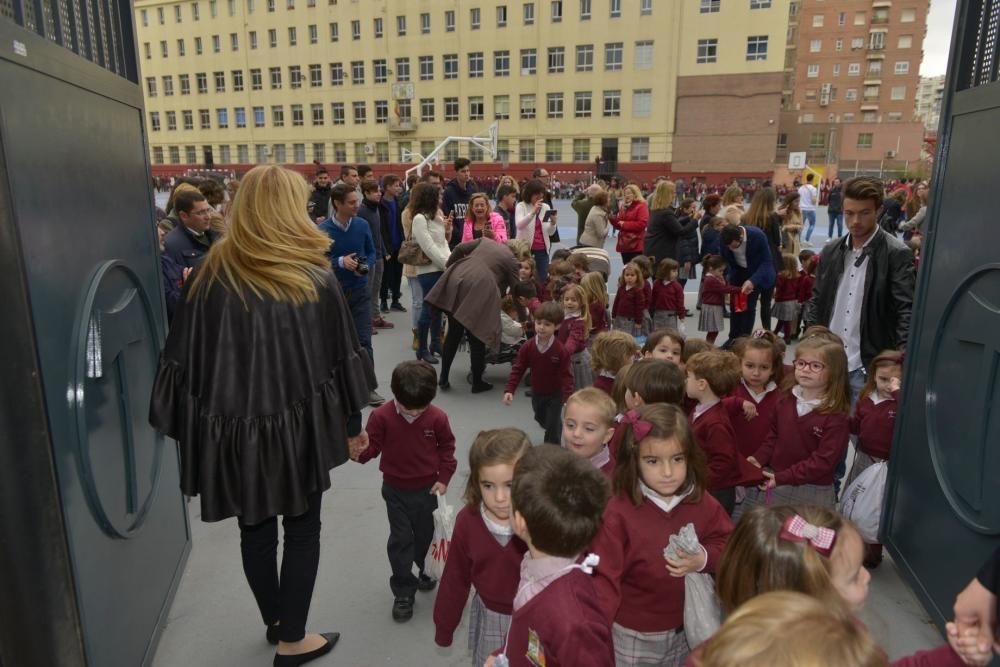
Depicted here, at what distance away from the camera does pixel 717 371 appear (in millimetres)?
3023

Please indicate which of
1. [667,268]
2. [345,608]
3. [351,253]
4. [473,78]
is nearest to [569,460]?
[345,608]

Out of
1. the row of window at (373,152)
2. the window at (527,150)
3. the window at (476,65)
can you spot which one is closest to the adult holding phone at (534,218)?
the row of window at (373,152)

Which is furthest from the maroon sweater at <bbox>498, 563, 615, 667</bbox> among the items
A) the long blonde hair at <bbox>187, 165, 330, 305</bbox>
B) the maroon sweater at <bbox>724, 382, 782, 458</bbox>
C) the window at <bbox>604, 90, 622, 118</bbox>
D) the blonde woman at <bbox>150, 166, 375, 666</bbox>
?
the window at <bbox>604, 90, 622, 118</bbox>

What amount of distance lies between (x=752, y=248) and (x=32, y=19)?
5.72m

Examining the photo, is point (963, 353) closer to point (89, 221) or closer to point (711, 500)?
point (711, 500)

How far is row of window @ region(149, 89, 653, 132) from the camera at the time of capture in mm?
40562

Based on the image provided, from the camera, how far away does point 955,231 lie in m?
2.78

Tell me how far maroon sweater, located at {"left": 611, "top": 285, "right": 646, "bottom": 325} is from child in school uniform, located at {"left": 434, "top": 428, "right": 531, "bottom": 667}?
4165 mm

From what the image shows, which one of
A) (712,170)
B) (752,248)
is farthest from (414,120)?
(752,248)

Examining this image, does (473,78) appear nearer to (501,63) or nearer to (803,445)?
(501,63)

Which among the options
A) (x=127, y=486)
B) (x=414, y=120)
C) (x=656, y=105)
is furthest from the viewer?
(x=414, y=120)

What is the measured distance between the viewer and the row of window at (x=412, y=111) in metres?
40.6

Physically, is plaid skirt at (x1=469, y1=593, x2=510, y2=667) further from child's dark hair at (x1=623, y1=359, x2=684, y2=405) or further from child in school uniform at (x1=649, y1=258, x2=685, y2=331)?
child in school uniform at (x1=649, y1=258, x2=685, y2=331)

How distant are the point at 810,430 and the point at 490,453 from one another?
1740 mm
